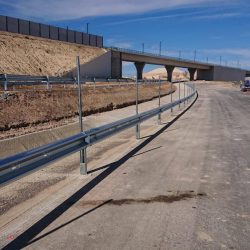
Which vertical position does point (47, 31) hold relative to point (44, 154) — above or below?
above

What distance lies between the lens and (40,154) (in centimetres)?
730

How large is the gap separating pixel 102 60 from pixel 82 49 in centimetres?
452

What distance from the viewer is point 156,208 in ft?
22.1

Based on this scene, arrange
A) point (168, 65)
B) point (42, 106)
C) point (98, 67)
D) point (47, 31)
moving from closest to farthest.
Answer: point (42, 106) < point (47, 31) < point (98, 67) < point (168, 65)

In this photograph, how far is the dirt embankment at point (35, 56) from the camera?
6239cm

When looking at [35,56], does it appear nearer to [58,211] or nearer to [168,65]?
[58,211]

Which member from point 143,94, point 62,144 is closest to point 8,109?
point 62,144

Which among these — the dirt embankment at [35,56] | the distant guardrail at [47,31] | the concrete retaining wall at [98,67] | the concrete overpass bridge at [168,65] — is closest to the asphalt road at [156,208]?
the dirt embankment at [35,56]

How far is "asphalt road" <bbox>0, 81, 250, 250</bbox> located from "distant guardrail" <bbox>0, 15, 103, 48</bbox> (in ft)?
222

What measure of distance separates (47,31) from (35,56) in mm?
14601

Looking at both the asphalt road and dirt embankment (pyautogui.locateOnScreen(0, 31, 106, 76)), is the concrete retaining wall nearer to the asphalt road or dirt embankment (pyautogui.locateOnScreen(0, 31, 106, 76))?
dirt embankment (pyautogui.locateOnScreen(0, 31, 106, 76))

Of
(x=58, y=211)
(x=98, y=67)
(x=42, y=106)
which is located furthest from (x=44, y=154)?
(x=98, y=67)

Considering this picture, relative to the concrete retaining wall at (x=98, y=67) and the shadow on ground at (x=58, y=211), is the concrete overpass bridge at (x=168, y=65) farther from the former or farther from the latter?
the shadow on ground at (x=58, y=211)

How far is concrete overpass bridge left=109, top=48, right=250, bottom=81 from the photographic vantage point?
9458 centimetres
